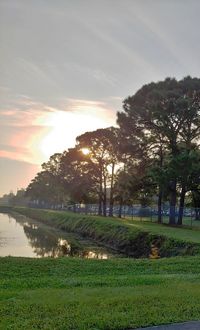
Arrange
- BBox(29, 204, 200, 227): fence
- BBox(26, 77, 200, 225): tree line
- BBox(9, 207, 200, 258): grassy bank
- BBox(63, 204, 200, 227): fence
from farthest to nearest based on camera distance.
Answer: BBox(63, 204, 200, 227): fence < BBox(29, 204, 200, 227): fence < BBox(26, 77, 200, 225): tree line < BBox(9, 207, 200, 258): grassy bank

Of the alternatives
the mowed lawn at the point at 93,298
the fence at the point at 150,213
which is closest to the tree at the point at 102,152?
the fence at the point at 150,213

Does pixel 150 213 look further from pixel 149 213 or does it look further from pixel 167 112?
pixel 167 112

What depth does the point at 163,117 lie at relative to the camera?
4128cm

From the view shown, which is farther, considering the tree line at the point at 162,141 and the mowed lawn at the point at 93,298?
the tree line at the point at 162,141

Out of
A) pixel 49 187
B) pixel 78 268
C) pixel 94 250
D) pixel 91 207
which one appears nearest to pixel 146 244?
pixel 94 250

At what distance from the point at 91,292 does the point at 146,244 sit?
1948 cm

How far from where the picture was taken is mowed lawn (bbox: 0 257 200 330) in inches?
293

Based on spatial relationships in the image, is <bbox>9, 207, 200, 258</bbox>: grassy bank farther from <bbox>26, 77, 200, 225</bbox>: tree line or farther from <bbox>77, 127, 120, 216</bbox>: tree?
<bbox>77, 127, 120, 216</bbox>: tree

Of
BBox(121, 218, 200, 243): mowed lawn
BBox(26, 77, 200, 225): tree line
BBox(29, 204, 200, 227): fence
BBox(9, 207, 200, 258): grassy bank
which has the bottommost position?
BBox(9, 207, 200, 258): grassy bank

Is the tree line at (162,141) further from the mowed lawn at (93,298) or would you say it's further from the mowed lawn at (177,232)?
the mowed lawn at (93,298)

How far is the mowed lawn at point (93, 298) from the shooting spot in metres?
7.45

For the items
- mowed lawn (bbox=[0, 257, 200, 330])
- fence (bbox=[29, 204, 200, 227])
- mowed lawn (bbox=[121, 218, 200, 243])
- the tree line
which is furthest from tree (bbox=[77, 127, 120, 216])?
mowed lawn (bbox=[0, 257, 200, 330])

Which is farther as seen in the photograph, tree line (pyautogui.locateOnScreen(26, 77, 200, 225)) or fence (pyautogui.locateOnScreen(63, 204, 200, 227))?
fence (pyautogui.locateOnScreen(63, 204, 200, 227))

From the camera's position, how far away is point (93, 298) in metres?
8.95
